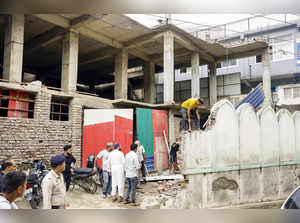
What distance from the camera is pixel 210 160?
4.04 meters

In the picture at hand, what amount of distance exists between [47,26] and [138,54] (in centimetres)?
384

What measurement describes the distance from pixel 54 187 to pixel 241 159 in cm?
324

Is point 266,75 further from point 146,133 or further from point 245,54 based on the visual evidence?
point 146,133

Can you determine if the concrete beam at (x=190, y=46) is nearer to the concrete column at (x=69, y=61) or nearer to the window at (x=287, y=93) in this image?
the window at (x=287, y=93)

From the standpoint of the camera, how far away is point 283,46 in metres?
11.3

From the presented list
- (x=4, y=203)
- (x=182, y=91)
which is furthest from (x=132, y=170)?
(x=182, y=91)

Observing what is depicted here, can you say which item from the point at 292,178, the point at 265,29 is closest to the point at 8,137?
the point at 292,178

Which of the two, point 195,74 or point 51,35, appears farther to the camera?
point 195,74

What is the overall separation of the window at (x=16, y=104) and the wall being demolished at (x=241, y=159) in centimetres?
391

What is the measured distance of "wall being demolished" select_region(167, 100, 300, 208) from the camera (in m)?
3.98

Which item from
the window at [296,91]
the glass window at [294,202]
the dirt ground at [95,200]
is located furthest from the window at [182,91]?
the glass window at [294,202]

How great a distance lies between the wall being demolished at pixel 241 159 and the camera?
398cm

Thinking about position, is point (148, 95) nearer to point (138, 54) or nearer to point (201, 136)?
point (138, 54)

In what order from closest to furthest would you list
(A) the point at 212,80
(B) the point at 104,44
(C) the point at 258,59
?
1. (B) the point at 104,44
2. (A) the point at 212,80
3. (C) the point at 258,59
